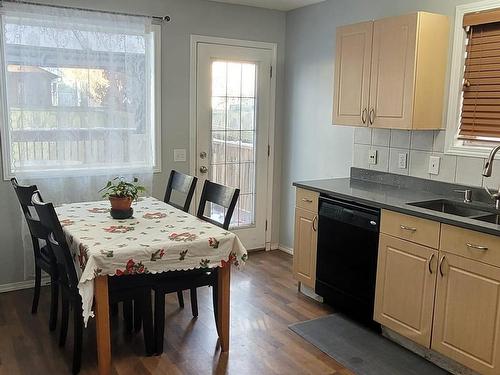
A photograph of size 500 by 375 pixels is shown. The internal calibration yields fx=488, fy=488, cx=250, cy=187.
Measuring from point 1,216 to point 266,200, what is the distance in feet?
8.02

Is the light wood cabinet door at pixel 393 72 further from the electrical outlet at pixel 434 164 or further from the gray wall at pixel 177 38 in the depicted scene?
the gray wall at pixel 177 38

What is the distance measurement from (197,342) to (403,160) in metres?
1.96

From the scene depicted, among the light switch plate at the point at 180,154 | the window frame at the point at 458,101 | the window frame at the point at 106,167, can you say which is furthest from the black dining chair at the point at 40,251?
the window frame at the point at 458,101

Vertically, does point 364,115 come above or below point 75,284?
above

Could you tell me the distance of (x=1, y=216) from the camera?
12.3 ft

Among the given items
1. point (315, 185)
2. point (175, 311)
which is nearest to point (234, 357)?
point (175, 311)

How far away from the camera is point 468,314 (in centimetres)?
256

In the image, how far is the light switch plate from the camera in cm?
442

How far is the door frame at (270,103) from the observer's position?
439 cm

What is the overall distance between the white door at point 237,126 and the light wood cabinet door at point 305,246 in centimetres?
117

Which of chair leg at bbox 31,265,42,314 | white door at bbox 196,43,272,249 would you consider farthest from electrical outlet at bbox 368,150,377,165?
chair leg at bbox 31,265,42,314

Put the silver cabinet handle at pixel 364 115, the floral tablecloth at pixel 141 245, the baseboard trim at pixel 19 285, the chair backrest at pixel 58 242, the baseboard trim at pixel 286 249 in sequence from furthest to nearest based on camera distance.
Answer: the baseboard trim at pixel 286 249, the baseboard trim at pixel 19 285, the silver cabinet handle at pixel 364 115, the chair backrest at pixel 58 242, the floral tablecloth at pixel 141 245

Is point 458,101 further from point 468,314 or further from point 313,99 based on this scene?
point 313,99

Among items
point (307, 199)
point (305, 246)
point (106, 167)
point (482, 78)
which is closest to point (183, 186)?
point (106, 167)
